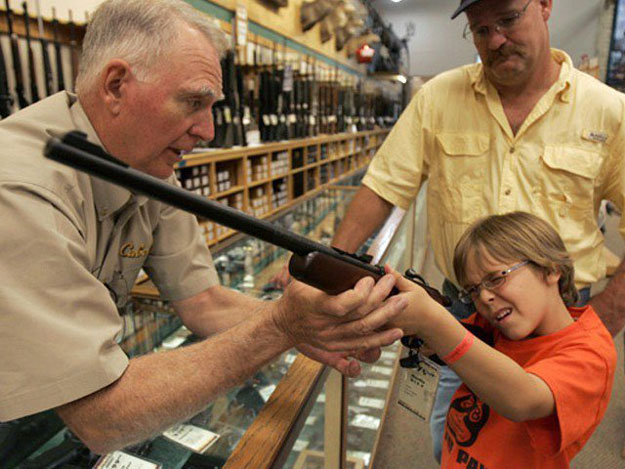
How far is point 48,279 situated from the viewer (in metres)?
0.81

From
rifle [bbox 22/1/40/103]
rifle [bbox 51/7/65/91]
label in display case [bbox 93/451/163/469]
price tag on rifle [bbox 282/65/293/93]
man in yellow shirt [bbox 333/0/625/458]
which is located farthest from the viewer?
price tag on rifle [bbox 282/65/293/93]

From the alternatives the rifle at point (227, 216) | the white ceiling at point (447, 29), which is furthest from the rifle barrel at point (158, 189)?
the white ceiling at point (447, 29)

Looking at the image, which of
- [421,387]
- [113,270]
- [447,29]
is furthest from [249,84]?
[447,29]

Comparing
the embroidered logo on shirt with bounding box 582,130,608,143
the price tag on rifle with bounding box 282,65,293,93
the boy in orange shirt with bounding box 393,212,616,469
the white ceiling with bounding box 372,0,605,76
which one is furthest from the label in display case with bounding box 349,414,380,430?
the white ceiling with bounding box 372,0,605,76

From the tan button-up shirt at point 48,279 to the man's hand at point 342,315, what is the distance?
1.09 feet

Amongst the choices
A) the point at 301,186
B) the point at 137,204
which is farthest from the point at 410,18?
the point at 137,204

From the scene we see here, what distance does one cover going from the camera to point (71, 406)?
831 millimetres

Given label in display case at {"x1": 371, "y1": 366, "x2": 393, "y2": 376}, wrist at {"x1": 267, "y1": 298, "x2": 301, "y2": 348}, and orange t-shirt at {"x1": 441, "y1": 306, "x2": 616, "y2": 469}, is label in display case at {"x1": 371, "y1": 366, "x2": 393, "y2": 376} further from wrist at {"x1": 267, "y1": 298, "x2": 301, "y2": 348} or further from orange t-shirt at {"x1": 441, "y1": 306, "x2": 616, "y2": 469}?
wrist at {"x1": 267, "y1": 298, "x2": 301, "y2": 348}

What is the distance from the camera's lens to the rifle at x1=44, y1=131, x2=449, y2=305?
57 cm

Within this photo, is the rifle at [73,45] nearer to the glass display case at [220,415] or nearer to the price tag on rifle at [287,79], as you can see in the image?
the glass display case at [220,415]

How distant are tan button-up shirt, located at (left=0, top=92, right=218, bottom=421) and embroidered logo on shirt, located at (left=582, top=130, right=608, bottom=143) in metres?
1.51

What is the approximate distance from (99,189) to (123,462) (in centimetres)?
61

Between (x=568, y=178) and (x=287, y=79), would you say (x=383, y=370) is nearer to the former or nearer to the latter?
(x=568, y=178)

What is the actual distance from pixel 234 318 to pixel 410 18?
11.8 meters
